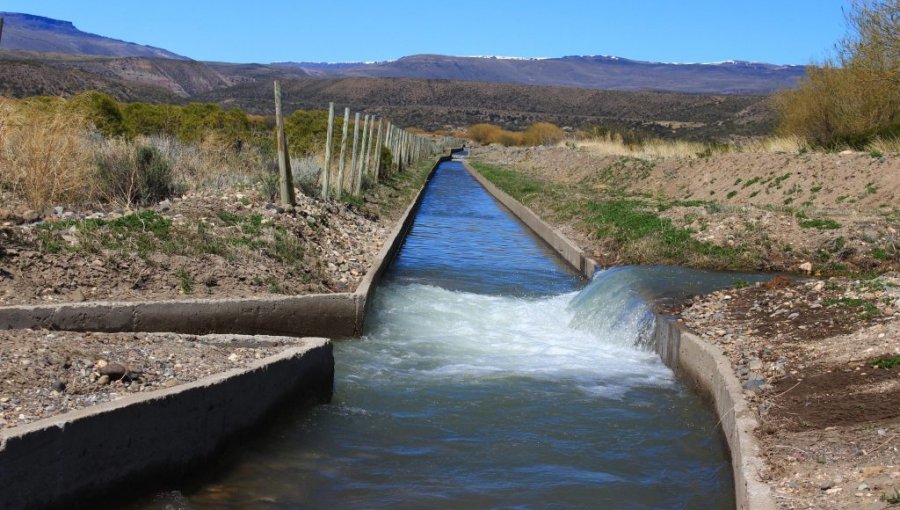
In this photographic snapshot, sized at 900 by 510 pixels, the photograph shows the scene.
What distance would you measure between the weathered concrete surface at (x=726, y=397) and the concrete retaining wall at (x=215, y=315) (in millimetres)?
3405

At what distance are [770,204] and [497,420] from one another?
15801 millimetres

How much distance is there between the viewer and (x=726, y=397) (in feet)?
26.1

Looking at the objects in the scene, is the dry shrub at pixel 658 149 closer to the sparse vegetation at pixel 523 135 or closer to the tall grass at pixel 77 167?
the tall grass at pixel 77 167

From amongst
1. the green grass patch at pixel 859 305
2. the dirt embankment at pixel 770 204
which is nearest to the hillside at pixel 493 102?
the dirt embankment at pixel 770 204

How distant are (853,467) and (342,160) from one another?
1516cm

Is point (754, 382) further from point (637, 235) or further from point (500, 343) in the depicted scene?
point (637, 235)

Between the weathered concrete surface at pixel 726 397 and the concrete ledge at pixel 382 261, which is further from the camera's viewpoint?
the concrete ledge at pixel 382 261

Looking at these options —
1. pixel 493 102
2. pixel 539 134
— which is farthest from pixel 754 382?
pixel 493 102

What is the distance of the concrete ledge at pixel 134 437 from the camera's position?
5.20 metres

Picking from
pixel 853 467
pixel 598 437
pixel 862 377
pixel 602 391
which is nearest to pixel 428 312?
pixel 602 391

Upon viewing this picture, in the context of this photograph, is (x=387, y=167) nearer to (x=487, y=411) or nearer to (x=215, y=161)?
(x=215, y=161)

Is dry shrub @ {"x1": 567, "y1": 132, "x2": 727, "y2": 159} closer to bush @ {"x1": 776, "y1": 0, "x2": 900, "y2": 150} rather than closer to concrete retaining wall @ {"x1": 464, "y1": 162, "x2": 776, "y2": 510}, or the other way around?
bush @ {"x1": 776, "y1": 0, "x2": 900, "y2": 150}

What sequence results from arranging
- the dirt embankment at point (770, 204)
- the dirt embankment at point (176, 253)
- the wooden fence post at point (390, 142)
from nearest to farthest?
the dirt embankment at point (176, 253) → the dirt embankment at point (770, 204) → the wooden fence post at point (390, 142)

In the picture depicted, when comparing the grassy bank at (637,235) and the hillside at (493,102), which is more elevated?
the hillside at (493,102)
